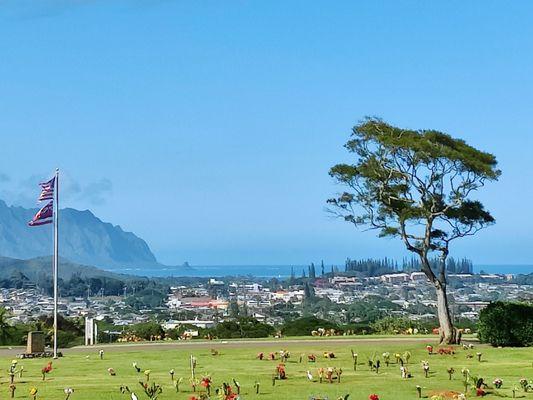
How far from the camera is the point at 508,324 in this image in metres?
33.8

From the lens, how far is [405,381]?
2273 centimetres

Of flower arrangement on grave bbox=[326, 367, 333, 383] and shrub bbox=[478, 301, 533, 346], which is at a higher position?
shrub bbox=[478, 301, 533, 346]

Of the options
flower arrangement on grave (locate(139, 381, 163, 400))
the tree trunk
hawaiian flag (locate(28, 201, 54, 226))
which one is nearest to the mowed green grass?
flower arrangement on grave (locate(139, 381, 163, 400))

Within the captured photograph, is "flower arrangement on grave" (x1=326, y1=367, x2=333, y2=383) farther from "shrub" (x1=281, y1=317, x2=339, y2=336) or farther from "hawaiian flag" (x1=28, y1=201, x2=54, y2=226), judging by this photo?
"shrub" (x1=281, y1=317, x2=339, y2=336)

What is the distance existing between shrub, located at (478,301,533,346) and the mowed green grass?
1.09 meters

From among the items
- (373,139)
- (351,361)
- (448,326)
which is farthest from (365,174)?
(351,361)

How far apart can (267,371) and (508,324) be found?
11.9 metres

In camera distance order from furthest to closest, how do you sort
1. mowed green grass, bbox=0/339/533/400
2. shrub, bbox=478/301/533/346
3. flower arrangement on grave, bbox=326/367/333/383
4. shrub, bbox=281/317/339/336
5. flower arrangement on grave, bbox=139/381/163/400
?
1. shrub, bbox=281/317/339/336
2. shrub, bbox=478/301/533/346
3. flower arrangement on grave, bbox=326/367/333/383
4. mowed green grass, bbox=0/339/533/400
5. flower arrangement on grave, bbox=139/381/163/400

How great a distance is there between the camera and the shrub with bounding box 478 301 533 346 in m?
33.7

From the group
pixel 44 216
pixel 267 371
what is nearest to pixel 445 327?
pixel 267 371

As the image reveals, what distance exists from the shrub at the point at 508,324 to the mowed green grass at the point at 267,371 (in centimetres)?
109

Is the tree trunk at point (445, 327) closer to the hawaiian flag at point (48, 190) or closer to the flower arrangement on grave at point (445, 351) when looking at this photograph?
the flower arrangement on grave at point (445, 351)

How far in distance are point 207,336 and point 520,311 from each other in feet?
51.5

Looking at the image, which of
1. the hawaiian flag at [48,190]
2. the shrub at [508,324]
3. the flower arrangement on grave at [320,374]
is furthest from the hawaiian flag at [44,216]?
the shrub at [508,324]
